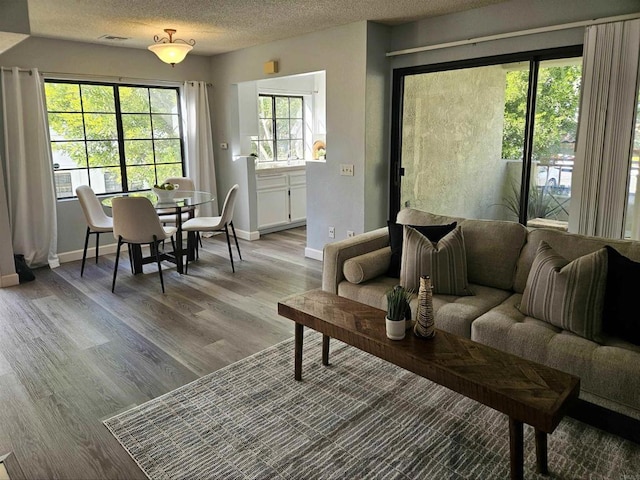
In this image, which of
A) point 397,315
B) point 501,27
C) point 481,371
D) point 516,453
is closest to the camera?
point 516,453

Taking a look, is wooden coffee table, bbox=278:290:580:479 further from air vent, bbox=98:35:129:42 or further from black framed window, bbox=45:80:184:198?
black framed window, bbox=45:80:184:198

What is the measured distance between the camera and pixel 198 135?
6.38 metres

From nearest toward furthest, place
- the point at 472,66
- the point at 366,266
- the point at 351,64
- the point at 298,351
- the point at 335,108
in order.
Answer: the point at 298,351, the point at 366,266, the point at 472,66, the point at 351,64, the point at 335,108

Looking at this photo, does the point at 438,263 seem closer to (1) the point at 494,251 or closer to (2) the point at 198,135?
(1) the point at 494,251

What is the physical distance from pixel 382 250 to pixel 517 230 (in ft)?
2.95

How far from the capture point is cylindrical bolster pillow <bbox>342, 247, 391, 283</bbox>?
3.14 metres

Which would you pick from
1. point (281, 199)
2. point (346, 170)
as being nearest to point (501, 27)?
point (346, 170)

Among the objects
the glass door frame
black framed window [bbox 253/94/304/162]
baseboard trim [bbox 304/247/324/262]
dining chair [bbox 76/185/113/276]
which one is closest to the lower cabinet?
black framed window [bbox 253/94/304/162]

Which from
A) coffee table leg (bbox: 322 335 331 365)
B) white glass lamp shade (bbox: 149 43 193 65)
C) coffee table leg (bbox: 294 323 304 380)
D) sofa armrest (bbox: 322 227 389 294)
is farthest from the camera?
white glass lamp shade (bbox: 149 43 193 65)

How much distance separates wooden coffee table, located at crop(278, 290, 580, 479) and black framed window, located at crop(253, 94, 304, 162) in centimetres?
500

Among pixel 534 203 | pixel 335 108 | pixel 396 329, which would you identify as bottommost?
pixel 396 329

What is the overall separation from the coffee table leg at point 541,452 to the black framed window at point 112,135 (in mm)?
5432

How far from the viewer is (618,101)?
3301 millimetres

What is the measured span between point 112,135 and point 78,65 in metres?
0.85
